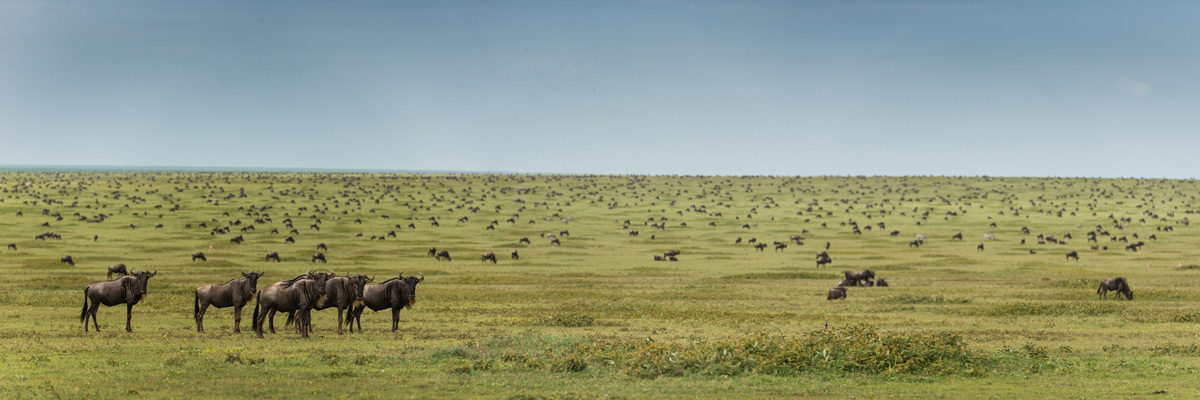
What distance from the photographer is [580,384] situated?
65.5 ft

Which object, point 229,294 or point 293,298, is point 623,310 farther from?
point 229,294

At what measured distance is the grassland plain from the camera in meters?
20.2

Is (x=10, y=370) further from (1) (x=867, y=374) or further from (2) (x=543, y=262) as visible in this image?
(2) (x=543, y=262)

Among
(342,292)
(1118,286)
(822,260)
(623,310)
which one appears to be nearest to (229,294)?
(342,292)

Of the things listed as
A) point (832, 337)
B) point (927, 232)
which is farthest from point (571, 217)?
point (832, 337)

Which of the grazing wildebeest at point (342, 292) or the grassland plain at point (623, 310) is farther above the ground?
the grazing wildebeest at point (342, 292)

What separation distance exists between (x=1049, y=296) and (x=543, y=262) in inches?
1256

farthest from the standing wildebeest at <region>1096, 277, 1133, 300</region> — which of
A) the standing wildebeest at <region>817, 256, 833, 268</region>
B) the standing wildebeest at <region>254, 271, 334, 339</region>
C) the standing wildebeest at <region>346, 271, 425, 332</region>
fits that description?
the standing wildebeest at <region>254, 271, 334, 339</region>

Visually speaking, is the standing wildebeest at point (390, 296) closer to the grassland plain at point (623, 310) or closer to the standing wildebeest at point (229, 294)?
the grassland plain at point (623, 310)

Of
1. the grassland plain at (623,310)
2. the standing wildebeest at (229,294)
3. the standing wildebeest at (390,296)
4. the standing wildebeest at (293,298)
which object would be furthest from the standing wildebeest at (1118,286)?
the standing wildebeest at (229,294)

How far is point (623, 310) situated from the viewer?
1443 inches

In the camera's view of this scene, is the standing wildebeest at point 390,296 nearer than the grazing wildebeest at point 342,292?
No

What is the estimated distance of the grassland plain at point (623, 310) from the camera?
20234 mm

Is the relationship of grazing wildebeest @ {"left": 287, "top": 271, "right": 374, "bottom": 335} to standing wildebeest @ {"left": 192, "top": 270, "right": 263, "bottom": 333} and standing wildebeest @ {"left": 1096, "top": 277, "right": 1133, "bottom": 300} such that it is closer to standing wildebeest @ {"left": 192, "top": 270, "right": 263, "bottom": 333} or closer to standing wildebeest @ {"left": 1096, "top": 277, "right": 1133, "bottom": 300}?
standing wildebeest @ {"left": 192, "top": 270, "right": 263, "bottom": 333}
